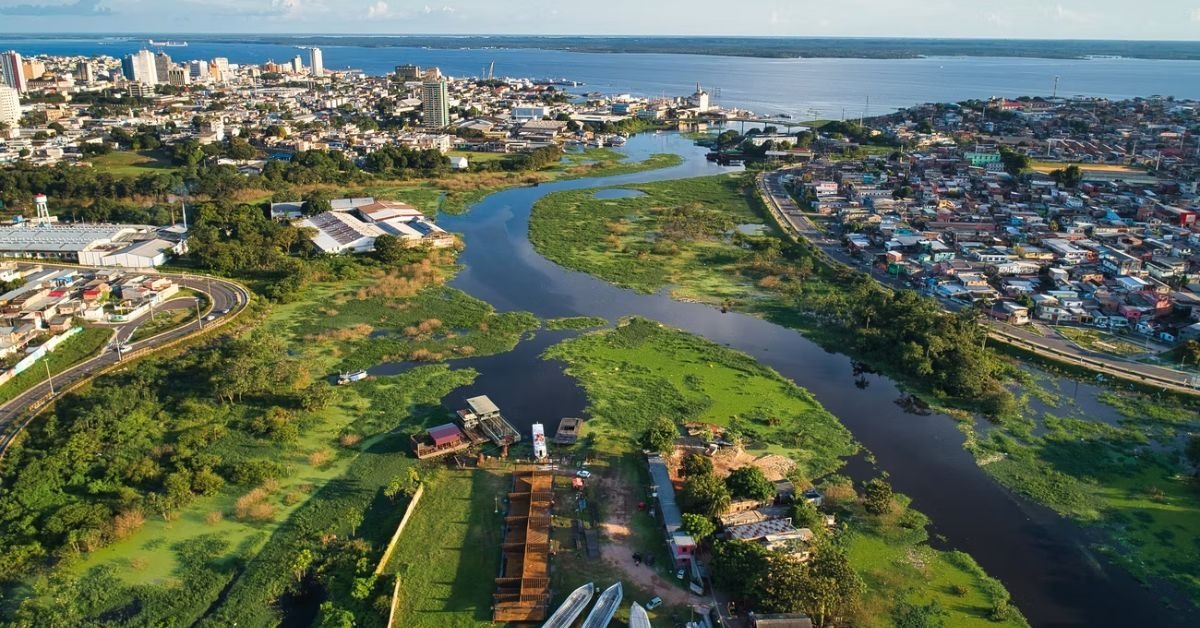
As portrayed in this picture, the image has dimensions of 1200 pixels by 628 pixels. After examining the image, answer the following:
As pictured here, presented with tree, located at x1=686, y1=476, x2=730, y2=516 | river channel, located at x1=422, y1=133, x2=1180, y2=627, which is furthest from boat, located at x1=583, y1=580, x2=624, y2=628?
river channel, located at x1=422, y1=133, x2=1180, y2=627

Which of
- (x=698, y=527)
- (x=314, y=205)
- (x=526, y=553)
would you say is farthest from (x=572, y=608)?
(x=314, y=205)

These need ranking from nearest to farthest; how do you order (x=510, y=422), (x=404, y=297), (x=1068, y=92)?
(x=510, y=422)
(x=404, y=297)
(x=1068, y=92)

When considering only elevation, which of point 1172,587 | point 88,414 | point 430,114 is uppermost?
point 430,114

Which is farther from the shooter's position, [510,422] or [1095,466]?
[510,422]

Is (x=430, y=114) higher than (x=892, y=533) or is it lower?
higher

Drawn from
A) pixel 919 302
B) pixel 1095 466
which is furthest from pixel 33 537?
pixel 919 302

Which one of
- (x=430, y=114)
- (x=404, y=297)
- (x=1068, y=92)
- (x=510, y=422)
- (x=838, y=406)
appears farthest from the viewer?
(x=1068, y=92)

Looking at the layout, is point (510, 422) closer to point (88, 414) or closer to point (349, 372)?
point (349, 372)
